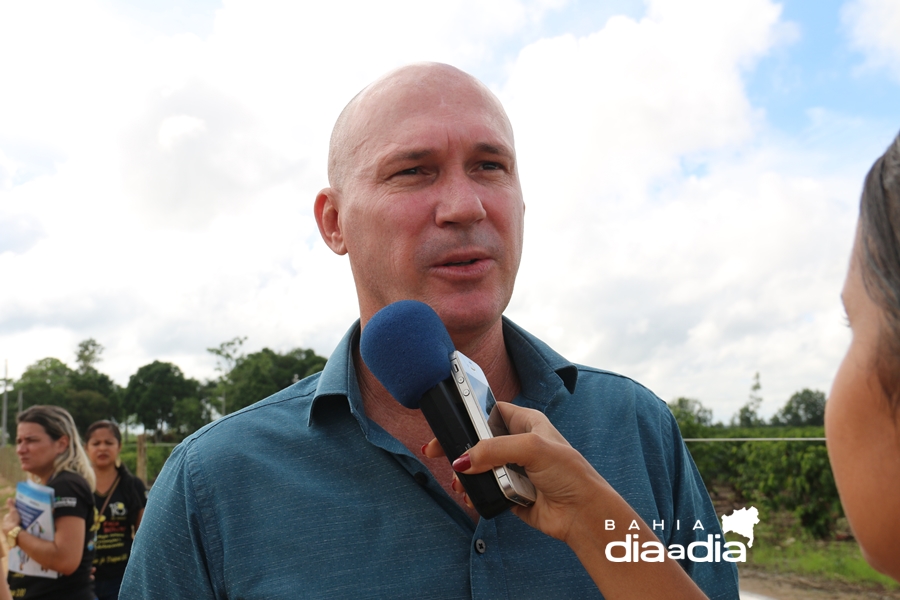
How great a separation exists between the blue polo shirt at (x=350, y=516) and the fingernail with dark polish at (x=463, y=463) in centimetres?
47

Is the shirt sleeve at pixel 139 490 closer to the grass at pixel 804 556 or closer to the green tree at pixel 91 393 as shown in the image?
the grass at pixel 804 556

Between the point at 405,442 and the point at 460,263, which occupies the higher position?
the point at 460,263

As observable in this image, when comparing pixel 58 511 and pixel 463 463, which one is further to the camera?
pixel 58 511

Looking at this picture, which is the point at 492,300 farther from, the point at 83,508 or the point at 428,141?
the point at 83,508

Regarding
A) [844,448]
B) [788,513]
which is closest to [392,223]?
[844,448]

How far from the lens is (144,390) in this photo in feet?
266

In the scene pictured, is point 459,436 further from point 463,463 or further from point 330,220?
point 330,220

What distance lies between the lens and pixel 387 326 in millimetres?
1645

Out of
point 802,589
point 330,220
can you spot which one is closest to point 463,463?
point 330,220

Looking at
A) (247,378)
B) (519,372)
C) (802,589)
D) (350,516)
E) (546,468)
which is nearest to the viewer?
(546,468)

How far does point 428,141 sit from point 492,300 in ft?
1.57

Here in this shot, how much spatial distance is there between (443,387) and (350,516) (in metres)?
0.54

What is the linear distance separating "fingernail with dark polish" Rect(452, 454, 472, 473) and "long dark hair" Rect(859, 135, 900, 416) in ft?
2.25

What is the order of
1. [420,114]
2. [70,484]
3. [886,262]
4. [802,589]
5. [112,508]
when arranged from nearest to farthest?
[886,262], [420,114], [70,484], [112,508], [802,589]
